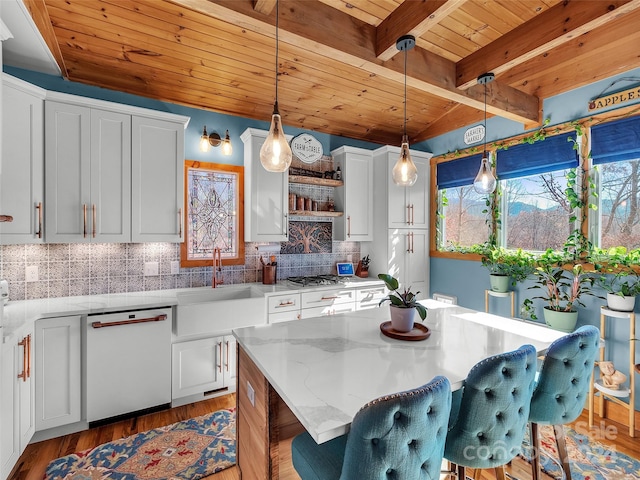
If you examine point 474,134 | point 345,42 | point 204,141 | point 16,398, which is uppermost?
point 345,42

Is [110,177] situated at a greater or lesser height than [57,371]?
greater

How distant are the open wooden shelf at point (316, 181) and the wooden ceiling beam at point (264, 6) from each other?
1824mm

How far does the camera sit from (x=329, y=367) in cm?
128

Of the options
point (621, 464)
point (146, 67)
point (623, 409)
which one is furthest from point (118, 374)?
point (623, 409)

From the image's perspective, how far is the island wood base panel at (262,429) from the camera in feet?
4.24

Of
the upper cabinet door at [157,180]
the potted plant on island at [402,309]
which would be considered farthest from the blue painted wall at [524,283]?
the upper cabinet door at [157,180]

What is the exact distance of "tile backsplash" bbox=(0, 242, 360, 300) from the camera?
7.98ft

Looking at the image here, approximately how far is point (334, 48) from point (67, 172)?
2.21m

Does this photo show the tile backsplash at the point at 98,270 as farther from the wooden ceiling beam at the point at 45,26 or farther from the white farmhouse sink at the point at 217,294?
the wooden ceiling beam at the point at 45,26

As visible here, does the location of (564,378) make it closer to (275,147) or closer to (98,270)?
(275,147)

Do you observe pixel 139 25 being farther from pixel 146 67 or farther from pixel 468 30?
pixel 468 30

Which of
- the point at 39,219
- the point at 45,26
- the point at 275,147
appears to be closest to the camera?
the point at 275,147

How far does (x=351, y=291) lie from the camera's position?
11.2 ft

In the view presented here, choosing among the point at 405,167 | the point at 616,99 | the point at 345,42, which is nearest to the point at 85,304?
the point at 405,167
